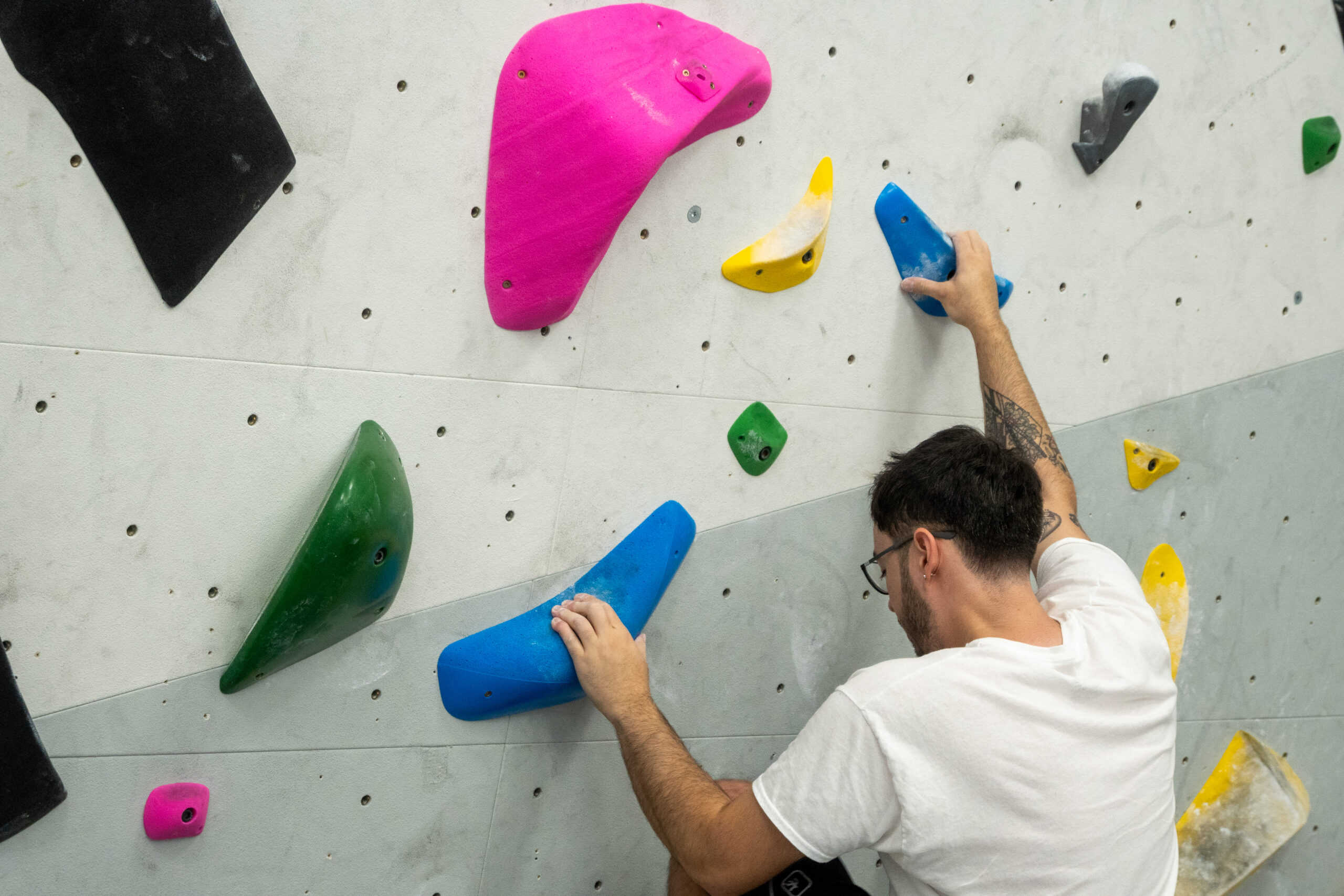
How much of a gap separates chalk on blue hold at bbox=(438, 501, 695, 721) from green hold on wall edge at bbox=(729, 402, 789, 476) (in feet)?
0.59

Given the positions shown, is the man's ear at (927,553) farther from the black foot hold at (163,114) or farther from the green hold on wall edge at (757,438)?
the black foot hold at (163,114)

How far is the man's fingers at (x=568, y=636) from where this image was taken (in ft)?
4.54

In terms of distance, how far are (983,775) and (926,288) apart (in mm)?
832

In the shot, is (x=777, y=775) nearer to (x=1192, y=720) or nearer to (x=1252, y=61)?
(x=1192, y=720)

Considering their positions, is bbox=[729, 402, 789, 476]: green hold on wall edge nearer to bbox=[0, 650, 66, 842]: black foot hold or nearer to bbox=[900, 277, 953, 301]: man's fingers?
bbox=[900, 277, 953, 301]: man's fingers

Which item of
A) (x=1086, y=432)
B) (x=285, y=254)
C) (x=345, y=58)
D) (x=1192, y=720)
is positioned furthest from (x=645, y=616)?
(x=1192, y=720)

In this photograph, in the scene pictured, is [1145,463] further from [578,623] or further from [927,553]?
[578,623]

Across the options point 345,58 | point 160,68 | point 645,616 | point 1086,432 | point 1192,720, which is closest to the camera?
point 160,68

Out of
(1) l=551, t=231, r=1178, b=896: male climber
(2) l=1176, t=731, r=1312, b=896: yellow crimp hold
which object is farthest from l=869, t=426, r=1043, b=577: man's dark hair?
(2) l=1176, t=731, r=1312, b=896: yellow crimp hold

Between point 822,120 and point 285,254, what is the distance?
81cm

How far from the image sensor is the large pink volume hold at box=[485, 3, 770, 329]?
1237mm

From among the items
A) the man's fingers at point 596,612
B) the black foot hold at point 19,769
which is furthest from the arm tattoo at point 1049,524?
the black foot hold at point 19,769

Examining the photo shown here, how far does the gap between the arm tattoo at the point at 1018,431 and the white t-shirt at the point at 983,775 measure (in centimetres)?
50

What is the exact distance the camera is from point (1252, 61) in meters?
1.97
